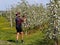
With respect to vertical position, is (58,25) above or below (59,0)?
below

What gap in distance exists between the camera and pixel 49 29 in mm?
24312

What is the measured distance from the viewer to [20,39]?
22.2 meters

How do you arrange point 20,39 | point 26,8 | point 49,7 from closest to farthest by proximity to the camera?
point 20,39
point 49,7
point 26,8

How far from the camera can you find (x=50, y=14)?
24016 millimetres

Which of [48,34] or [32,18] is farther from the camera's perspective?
[32,18]

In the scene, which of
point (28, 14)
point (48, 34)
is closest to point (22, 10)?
point (28, 14)

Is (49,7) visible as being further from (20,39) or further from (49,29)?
(20,39)

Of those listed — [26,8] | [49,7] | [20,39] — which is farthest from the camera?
[26,8]

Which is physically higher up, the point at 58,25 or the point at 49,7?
the point at 49,7

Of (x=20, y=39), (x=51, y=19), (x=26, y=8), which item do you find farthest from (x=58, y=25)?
(x=26, y=8)

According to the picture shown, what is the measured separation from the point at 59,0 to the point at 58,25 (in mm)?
2348

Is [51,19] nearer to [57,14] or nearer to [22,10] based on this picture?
[57,14]

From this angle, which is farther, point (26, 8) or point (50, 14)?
point (26, 8)

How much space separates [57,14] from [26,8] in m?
22.2
